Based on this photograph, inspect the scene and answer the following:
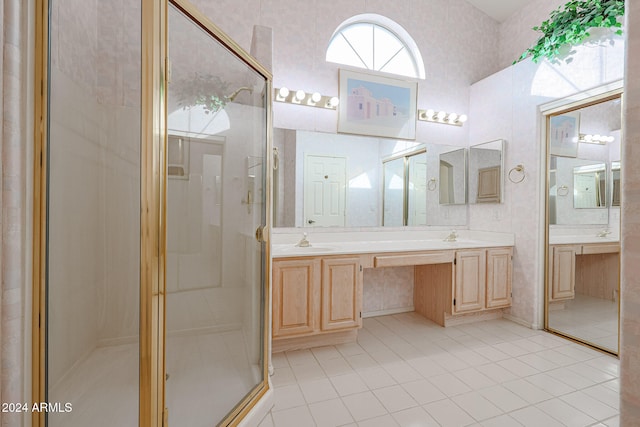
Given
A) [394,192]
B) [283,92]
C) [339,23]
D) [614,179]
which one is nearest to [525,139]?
[614,179]

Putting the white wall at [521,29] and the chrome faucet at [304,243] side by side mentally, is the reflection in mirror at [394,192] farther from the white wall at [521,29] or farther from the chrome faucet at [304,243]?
the white wall at [521,29]

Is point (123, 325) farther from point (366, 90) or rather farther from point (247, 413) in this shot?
point (366, 90)

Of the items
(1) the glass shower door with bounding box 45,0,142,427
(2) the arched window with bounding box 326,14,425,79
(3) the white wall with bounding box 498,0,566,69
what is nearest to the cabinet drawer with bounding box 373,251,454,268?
(1) the glass shower door with bounding box 45,0,142,427

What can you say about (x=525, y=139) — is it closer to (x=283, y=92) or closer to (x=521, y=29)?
(x=521, y=29)

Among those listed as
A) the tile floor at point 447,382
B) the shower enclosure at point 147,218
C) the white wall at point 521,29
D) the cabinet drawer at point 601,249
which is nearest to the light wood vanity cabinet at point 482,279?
the tile floor at point 447,382

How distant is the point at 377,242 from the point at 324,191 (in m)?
0.74

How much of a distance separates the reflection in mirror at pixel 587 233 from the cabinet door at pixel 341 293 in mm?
1814

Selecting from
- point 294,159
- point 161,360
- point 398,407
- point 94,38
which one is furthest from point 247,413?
point 94,38

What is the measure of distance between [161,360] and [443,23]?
3.86m

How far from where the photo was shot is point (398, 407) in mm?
1679

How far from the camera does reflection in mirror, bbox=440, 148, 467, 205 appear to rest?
3254mm

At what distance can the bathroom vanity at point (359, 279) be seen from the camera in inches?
87.0

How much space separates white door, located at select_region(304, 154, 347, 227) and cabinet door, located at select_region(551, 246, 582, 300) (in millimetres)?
1935

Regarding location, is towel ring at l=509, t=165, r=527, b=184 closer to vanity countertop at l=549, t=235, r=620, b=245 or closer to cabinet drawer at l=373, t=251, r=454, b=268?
vanity countertop at l=549, t=235, r=620, b=245
